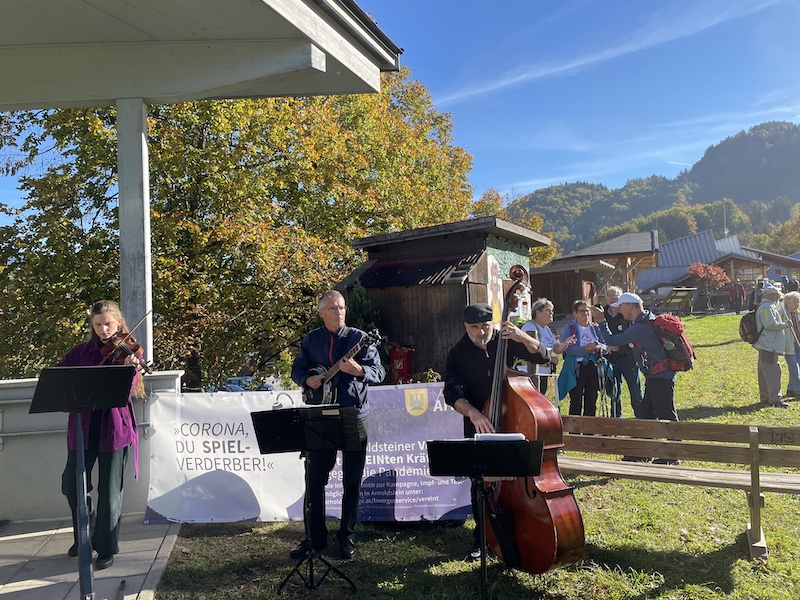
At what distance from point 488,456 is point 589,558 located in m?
1.80

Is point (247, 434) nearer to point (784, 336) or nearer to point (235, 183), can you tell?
point (235, 183)

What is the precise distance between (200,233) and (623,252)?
2577 cm

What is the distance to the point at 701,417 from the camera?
8.72 m

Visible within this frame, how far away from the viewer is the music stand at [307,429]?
3.79m

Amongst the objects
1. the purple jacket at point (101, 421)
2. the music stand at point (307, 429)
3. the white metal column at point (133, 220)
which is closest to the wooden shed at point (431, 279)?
the white metal column at point (133, 220)

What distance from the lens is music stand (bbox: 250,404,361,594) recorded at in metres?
3.79

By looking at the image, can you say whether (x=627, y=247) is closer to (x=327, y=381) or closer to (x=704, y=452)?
(x=704, y=452)

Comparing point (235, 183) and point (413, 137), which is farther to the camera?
point (413, 137)

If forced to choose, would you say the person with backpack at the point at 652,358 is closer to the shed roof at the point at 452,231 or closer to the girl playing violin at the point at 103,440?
the girl playing violin at the point at 103,440

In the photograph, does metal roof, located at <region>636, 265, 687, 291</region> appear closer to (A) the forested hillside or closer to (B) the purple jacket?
(A) the forested hillside

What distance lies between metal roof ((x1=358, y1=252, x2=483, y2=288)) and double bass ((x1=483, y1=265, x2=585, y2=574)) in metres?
7.63

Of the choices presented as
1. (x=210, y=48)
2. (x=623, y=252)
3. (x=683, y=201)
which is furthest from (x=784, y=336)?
(x=683, y=201)

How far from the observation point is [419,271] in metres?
12.5

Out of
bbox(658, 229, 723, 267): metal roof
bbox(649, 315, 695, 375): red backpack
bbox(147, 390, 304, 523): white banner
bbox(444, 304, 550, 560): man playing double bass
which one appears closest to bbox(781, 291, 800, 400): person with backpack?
A: bbox(649, 315, 695, 375): red backpack
